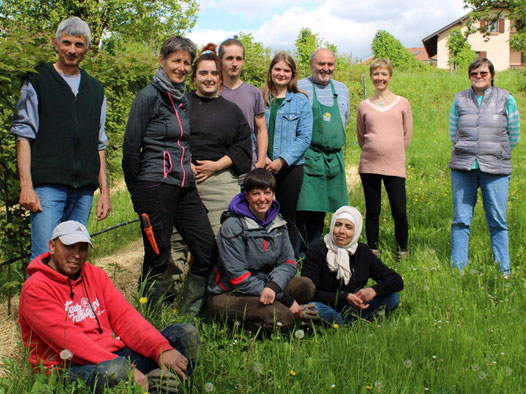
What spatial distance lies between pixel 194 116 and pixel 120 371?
217 cm

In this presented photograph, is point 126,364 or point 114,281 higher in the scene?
point 126,364

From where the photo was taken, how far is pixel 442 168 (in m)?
11.2

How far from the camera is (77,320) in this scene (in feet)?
9.92

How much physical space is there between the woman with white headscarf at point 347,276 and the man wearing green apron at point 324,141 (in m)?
1.02

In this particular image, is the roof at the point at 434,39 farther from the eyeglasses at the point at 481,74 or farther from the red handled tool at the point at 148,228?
the red handled tool at the point at 148,228

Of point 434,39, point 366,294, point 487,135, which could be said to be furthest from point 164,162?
point 434,39

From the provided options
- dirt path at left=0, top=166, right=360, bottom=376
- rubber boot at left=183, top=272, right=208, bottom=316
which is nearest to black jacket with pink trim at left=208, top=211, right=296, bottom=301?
rubber boot at left=183, top=272, right=208, bottom=316

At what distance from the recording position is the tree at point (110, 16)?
24422 millimetres

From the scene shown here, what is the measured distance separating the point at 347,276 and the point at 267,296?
0.73m

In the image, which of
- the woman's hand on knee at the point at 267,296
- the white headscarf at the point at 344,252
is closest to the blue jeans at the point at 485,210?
the white headscarf at the point at 344,252

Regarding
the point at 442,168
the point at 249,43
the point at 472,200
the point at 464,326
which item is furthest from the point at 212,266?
the point at 249,43

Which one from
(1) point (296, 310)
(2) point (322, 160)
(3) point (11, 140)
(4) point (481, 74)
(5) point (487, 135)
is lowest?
(1) point (296, 310)

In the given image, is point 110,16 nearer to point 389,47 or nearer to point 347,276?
point 347,276

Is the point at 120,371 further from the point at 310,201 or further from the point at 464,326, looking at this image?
the point at 310,201
